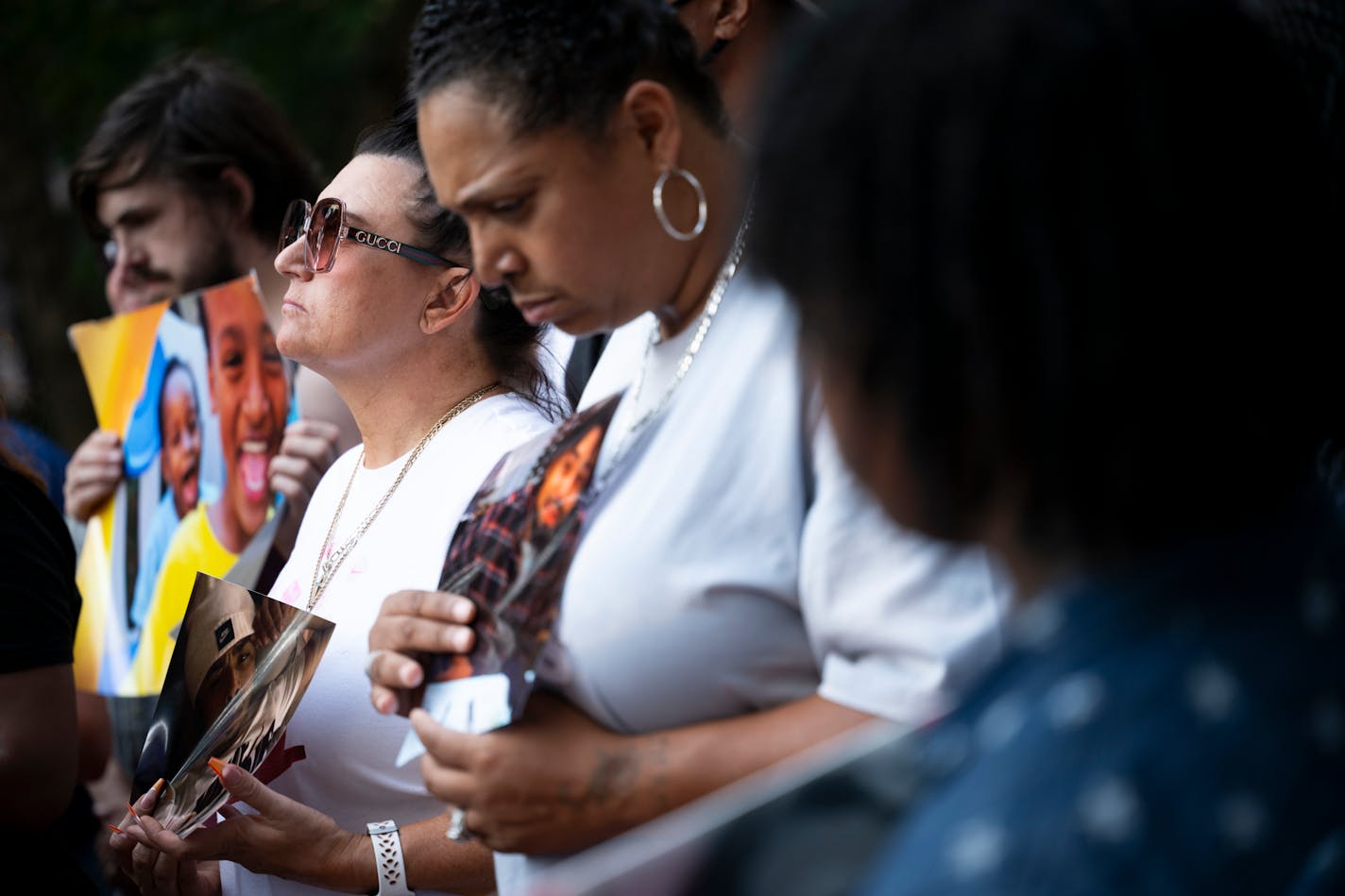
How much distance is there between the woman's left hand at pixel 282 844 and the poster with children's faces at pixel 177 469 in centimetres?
81

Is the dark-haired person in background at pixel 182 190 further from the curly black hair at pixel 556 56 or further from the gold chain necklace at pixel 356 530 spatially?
the curly black hair at pixel 556 56

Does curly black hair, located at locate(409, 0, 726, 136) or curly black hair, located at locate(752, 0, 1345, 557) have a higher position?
curly black hair, located at locate(752, 0, 1345, 557)

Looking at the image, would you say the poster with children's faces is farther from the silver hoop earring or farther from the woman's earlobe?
the silver hoop earring

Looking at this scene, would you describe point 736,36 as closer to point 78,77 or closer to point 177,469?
point 177,469

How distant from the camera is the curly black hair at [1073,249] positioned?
3.00ft

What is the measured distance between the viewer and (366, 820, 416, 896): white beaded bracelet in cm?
206

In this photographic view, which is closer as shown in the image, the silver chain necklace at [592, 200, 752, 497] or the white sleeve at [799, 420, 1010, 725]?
the white sleeve at [799, 420, 1010, 725]

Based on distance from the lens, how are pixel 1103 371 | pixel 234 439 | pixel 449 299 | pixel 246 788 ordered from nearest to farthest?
pixel 1103 371
pixel 246 788
pixel 449 299
pixel 234 439

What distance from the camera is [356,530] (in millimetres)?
2320

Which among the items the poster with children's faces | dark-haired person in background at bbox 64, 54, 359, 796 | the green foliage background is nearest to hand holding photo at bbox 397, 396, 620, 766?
the poster with children's faces

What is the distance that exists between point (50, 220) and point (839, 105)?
7.05m

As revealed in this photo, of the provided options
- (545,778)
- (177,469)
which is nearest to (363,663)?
(545,778)

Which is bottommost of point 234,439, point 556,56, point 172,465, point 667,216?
point 172,465

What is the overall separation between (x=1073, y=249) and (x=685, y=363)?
0.71 meters
